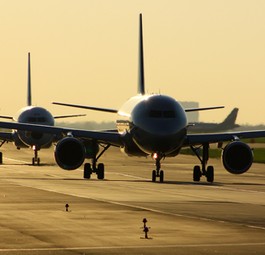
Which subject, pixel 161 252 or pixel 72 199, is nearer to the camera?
pixel 161 252

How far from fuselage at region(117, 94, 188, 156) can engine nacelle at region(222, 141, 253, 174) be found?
2320mm

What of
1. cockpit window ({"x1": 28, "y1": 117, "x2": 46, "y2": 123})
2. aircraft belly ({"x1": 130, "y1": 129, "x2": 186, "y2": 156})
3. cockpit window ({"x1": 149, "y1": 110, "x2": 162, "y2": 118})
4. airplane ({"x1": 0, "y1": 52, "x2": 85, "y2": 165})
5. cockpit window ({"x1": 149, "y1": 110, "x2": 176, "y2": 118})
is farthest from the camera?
cockpit window ({"x1": 28, "y1": 117, "x2": 46, "y2": 123})

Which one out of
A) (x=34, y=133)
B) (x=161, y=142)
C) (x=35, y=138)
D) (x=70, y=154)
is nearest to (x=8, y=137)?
(x=34, y=133)

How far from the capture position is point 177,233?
24.4m

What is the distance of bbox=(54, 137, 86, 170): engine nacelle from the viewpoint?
1986 inches

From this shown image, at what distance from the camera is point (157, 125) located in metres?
48.9

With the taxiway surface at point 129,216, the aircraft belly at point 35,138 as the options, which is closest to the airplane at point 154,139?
the taxiway surface at point 129,216

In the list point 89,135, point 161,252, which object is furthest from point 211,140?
point 161,252

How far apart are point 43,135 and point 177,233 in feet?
160

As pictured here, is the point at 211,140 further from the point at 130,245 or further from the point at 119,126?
the point at 130,245

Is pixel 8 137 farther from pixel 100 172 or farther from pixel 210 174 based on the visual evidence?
pixel 210 174

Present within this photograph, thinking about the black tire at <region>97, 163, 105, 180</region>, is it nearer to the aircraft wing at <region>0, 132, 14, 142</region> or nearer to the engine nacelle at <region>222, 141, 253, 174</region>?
the engine nacelle at <region>222, 141, 253, 174</region>

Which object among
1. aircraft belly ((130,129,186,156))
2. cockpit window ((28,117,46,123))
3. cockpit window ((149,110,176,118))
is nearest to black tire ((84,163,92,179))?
aircraft belly ((130,129,186,156))

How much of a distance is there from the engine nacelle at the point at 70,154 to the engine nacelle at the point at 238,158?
653cm
